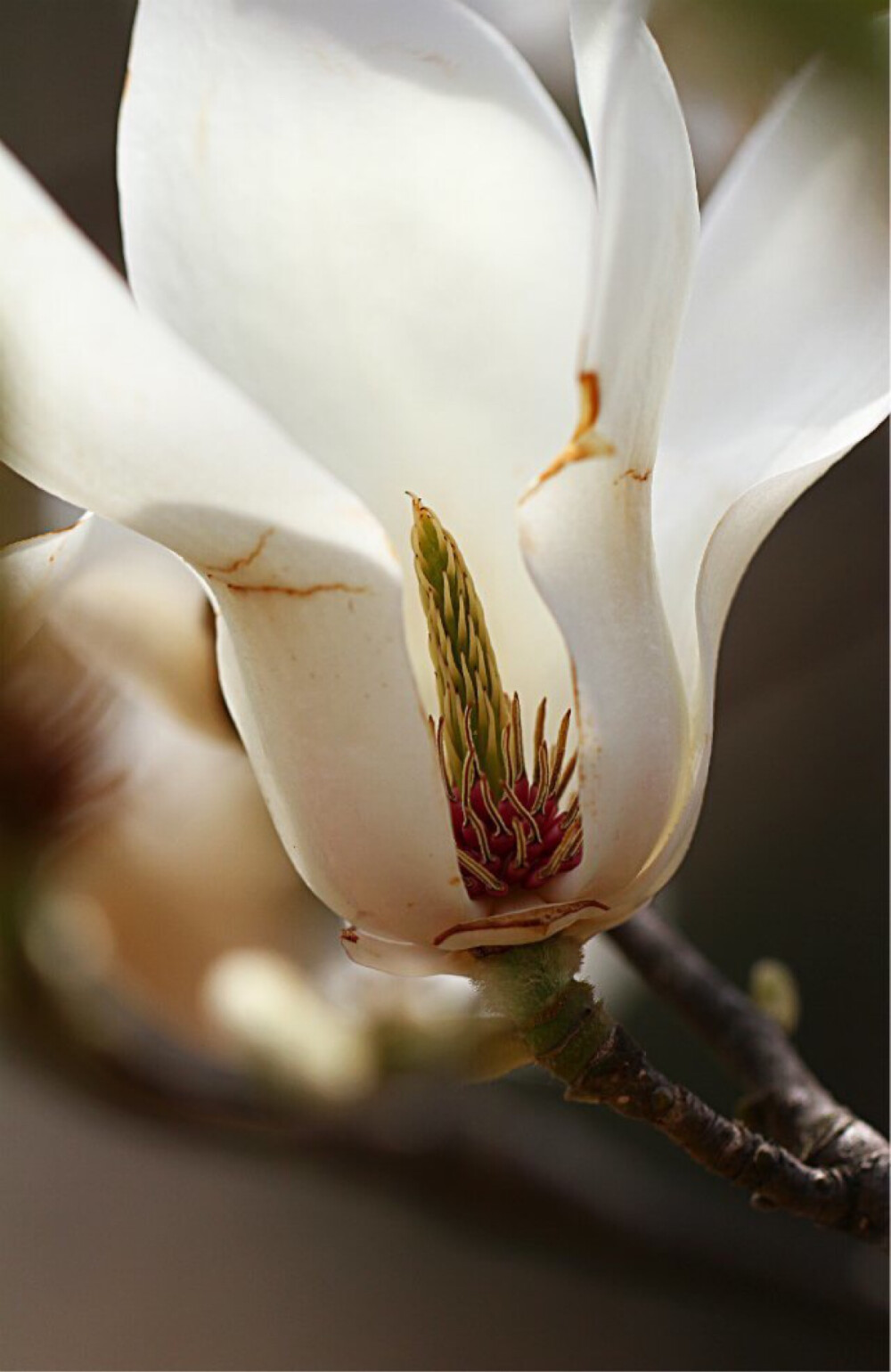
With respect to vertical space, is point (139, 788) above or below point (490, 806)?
below

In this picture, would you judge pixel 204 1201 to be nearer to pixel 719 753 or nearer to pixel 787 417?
pixel 719 753

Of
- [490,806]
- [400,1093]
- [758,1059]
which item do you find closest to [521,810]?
[490,806]

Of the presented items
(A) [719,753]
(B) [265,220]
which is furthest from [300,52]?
(A) [719,753]

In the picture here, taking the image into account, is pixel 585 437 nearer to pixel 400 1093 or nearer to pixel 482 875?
pixel 482 875

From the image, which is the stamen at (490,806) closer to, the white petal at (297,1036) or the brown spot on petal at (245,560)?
the brown spot on petal at (245,560)

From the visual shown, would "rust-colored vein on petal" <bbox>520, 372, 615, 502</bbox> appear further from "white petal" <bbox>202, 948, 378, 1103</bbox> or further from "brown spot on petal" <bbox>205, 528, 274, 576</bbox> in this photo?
"white petal" <bbox>202, 948, 378, 1103</bbox>

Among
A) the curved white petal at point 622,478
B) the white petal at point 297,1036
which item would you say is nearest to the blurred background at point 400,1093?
the white petal at point 297,1036

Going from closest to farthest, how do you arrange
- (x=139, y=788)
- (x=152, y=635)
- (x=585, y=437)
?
(x=585, y=437) → (x=152, y=635) → (x=139, y=788)
